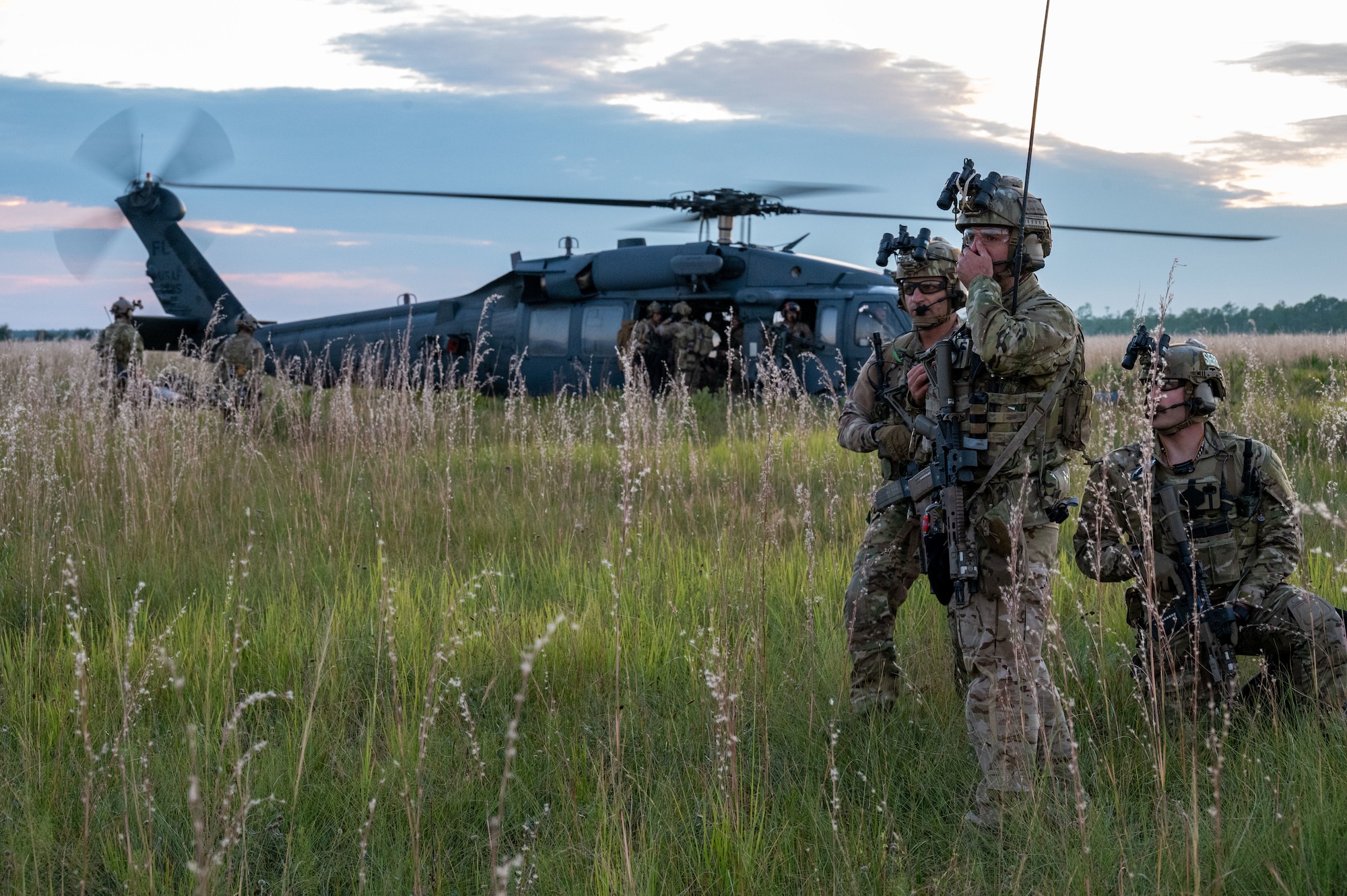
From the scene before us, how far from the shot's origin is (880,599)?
12.6ft

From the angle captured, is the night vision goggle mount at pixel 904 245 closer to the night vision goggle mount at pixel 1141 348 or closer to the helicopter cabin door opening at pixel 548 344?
the night vision goggle mount at pixel 1141 348

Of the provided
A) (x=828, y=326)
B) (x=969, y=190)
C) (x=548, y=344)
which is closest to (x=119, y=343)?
(x=548, y=344)

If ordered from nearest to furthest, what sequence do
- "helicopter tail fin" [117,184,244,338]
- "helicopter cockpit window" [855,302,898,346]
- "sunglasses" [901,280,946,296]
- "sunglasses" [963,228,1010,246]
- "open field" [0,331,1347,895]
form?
1. "open field" [0,331,1347,895]
2. "sunglasses" [963,228,1010,246]
3. "sunglasses" [901,280,946,296]
4. "helicopter cockpit window" [855,302,898,346]
5. "helicopter tail fin" [117,184,244,338]

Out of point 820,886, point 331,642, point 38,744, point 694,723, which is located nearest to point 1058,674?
point 694,723

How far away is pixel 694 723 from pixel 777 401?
265 centimetres

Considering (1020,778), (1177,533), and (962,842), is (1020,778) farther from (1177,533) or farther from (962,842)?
(1177,533)

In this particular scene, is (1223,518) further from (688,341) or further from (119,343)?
(119,343)

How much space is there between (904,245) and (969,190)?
0.68 metres

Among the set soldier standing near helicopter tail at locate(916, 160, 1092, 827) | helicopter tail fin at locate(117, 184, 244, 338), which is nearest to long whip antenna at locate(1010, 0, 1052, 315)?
soldier standing near helicopter tail at locate(916, 160, 1092, 827)

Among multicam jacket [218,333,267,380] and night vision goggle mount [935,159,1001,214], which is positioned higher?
night vision goggle mount [935,159,1001,214]

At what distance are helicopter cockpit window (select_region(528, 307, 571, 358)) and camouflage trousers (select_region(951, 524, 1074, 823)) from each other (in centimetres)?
1231

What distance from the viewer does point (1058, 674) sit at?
4.10m

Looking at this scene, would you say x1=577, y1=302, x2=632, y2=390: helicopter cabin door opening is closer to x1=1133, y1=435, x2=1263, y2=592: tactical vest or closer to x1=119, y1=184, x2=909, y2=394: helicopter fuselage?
x1=119, y1=184, x2=909, y2=394: helicopter fuselage

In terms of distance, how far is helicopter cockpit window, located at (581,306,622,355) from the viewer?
48.1 feet
